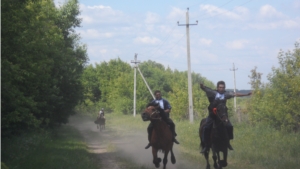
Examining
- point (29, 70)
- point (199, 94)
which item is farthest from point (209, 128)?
point (199, 94)

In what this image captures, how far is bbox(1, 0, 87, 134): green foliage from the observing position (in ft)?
48.2

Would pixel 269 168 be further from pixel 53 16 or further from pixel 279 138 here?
pixel 53 16

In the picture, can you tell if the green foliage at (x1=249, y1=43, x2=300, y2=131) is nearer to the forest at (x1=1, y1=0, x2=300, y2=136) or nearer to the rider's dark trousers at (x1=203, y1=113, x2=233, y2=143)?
the forest at (x1=1, y1=0, x2=300, y2=136)

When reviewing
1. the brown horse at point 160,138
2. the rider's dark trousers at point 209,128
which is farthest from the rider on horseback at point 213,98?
the brown horse at point 160,138

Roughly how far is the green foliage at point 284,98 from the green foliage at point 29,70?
11175mm

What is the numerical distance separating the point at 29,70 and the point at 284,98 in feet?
44.0

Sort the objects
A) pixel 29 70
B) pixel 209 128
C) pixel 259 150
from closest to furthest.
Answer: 1. pixel 209 128
2. pixel 29 70
3. pixel 259 150

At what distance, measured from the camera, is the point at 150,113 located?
13.9m

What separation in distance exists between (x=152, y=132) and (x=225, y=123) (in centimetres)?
295

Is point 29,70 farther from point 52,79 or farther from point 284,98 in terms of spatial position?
point 284,98

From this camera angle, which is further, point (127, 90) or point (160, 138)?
point (127, 90)

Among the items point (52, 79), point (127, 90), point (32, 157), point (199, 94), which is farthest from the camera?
point (127, 90)

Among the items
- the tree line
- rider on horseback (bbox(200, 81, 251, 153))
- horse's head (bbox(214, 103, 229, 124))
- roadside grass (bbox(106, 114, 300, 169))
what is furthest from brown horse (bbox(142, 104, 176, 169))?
the tree line

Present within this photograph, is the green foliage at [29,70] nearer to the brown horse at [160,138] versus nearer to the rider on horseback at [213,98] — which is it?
the brown horse at [160,138]
